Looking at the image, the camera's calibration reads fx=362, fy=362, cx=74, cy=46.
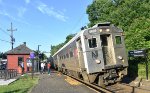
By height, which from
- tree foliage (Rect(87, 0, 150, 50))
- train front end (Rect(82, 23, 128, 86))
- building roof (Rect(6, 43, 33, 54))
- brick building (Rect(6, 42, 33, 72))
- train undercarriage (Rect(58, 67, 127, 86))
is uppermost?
tree foliage (Rect(87, 0, 150, 50))

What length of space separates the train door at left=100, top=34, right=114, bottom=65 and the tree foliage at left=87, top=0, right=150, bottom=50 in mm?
11732

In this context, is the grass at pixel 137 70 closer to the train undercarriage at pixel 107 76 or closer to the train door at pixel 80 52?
the train undercarriage at pixel 107 76

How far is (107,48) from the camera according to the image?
70.4ft

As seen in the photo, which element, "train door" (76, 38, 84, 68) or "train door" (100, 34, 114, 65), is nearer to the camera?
"train door" (100, 34, 114, 65)

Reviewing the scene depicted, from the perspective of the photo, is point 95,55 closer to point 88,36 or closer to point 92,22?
point 88,36

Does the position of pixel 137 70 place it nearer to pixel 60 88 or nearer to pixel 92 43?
pixel 92 43

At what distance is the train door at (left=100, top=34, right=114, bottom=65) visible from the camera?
21156 millimetres

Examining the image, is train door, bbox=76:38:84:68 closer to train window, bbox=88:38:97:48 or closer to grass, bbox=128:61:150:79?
train window, bbox=88:38:97:48

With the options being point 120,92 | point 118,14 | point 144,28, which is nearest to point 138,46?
point 144,28

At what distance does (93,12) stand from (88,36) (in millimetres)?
43129

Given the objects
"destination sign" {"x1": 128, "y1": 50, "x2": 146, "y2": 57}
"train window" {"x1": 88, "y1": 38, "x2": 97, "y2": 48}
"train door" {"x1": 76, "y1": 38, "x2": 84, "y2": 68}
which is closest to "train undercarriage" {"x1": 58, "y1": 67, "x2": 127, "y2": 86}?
"train door" {"x1": 76, "y1": 38, "x2": 84, "y2": 68}

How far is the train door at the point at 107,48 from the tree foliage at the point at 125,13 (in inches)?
462

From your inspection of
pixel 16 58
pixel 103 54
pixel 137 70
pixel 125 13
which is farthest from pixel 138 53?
pixel 16 58

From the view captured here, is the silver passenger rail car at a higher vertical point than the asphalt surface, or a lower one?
higher
